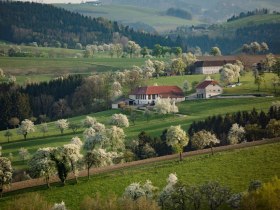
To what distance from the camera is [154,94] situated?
160375mm

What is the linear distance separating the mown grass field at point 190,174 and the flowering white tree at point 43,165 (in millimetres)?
2214

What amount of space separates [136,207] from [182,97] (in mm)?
103054

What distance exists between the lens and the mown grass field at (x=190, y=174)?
2891 inches

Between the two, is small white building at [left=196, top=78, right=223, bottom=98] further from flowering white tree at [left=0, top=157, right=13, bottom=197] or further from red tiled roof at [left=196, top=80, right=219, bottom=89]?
flowering white tree at [left=0, top=157, right=13, bottom=197]

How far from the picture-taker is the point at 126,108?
146 m

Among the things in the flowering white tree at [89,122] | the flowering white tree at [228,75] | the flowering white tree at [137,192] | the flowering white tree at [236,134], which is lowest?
the flowering white tree at [89,122]

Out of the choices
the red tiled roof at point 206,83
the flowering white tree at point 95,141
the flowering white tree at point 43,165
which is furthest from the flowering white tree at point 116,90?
the flowering white tree at point 43,165

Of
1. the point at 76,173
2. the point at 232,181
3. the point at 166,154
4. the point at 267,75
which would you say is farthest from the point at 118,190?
the point at 267,75

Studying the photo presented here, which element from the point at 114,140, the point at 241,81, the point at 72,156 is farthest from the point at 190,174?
the point at 241,81

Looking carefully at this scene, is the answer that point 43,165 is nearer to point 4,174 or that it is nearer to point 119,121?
point 4,174

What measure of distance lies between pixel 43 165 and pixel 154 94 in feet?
A: 278

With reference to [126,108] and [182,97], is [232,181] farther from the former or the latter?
[182,97]

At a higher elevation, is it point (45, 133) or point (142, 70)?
point (142, 70)

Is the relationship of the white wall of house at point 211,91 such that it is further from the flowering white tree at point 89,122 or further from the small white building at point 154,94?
the flowering white tree at point 89,122
